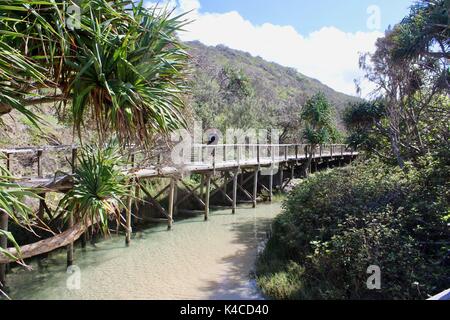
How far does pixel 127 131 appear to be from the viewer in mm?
3691

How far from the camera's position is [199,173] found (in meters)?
15.1

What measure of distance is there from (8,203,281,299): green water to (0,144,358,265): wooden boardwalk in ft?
2.29

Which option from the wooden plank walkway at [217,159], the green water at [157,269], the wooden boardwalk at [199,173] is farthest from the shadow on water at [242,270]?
the wooden plank walkway at [217,159]

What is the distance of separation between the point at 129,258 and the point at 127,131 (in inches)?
268

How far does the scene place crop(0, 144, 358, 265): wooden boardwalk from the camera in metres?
7.59

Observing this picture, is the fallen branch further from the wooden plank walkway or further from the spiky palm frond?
the wooden plank walkway

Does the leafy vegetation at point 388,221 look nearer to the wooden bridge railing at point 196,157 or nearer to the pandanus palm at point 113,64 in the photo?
the pandanus palm at point 113,64

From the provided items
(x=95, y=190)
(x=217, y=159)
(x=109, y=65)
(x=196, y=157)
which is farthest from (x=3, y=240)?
(x=217, y=159)

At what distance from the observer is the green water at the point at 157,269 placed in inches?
Answer: 289

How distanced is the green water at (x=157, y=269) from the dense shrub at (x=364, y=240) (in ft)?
3.05

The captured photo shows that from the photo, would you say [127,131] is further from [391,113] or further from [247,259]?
[391,113]

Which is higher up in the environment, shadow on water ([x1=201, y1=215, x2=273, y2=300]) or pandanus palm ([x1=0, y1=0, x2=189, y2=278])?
pandanus palm ([x1=0, y1=0, x2=189, y2=278])

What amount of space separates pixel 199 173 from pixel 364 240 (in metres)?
9.57

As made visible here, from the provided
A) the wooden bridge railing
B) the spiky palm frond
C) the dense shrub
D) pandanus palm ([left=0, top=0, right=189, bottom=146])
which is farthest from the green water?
pandanus palm ([left=0, top=0, right=189, bottom=146])
